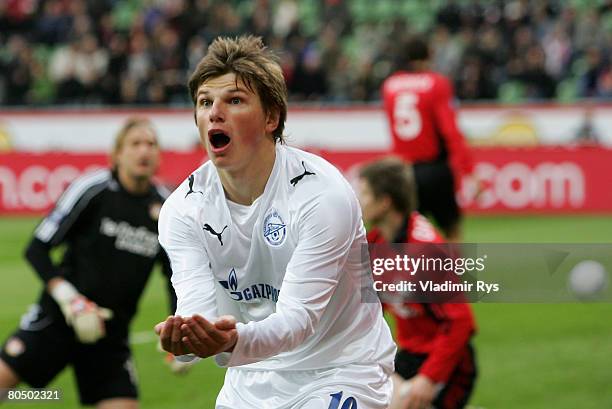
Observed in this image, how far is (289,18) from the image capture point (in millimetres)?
23594

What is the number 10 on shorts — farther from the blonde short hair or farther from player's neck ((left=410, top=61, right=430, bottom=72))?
player's neck ((left=410, top=61, right=430, bottom=72))

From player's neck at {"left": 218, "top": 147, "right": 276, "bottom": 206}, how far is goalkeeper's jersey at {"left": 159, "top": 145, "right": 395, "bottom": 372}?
0.03 meters

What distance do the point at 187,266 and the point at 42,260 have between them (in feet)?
7.80

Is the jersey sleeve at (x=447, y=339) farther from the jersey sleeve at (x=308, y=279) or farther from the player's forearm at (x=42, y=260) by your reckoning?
the player's forearm at (x=42, y=260)

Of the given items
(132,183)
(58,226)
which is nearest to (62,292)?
(58,226)

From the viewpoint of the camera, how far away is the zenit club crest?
4.07 metres

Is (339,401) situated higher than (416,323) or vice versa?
(339,401)

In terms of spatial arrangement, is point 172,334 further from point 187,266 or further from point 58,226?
point 58,226

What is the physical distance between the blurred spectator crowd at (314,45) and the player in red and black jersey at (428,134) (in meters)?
9.79

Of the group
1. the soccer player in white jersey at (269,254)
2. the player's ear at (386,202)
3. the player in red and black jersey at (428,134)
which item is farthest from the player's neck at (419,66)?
the soccer player in white jersey at (269,254)

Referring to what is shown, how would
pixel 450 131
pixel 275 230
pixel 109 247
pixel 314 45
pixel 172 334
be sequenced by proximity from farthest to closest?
pixel 314 45 < pixel 450 131 < pixel 109 247 < pixel 275 230 < pixel 172 334

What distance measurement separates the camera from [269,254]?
4.12 m

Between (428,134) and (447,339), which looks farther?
(428,134)

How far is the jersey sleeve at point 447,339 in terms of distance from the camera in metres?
5.57
